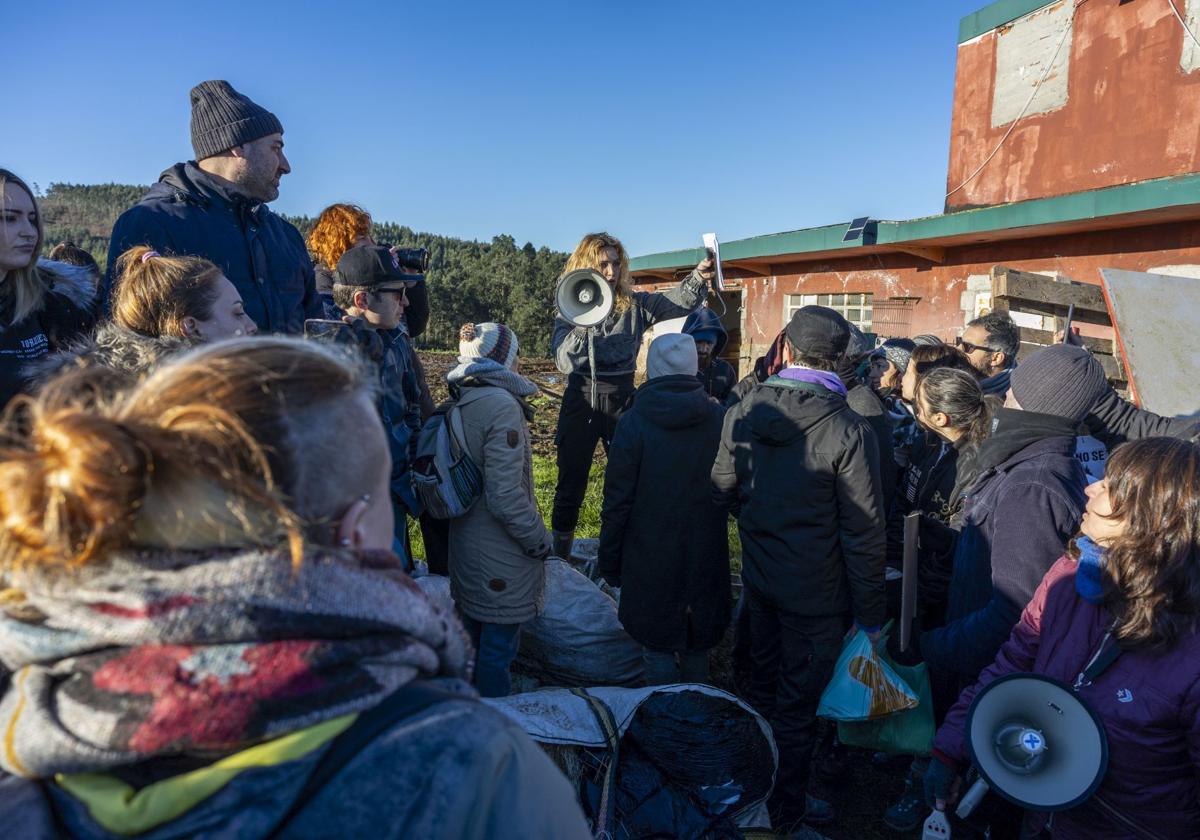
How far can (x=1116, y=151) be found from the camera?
798 cm

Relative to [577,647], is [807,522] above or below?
above

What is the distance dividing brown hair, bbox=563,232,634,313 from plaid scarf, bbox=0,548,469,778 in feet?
14.5

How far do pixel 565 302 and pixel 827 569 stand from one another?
284cm

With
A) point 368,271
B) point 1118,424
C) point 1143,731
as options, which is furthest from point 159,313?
point 1118,424

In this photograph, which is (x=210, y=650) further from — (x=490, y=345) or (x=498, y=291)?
(x=498, y=291)

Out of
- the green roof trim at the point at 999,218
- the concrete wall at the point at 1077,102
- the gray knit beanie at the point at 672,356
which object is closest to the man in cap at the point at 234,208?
the gray knit beanie at the point at 672,356

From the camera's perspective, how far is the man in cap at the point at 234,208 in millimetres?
2771

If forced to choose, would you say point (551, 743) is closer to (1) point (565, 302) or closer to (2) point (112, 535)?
(2) point (112, 535)

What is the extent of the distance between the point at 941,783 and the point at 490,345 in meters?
2.30

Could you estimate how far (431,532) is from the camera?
12.1 ft

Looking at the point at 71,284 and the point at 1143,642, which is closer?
the point at 1143,642

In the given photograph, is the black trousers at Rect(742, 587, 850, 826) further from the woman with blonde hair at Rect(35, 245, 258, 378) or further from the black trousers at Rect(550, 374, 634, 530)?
the woman with blonde hair at Rect(35, 245, 258, 378)

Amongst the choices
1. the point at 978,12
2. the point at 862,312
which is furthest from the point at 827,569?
the point at 978,12

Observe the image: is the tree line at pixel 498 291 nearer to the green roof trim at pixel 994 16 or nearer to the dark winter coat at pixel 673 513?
the green roof trim at pixel 994 16
